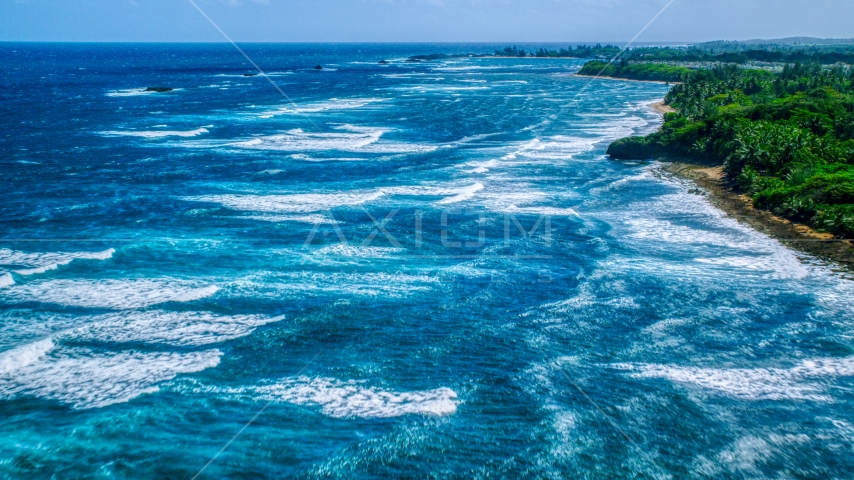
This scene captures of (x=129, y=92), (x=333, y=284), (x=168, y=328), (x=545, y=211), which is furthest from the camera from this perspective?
(x=129, y=92)

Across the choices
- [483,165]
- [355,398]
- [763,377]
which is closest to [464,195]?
[483,165]

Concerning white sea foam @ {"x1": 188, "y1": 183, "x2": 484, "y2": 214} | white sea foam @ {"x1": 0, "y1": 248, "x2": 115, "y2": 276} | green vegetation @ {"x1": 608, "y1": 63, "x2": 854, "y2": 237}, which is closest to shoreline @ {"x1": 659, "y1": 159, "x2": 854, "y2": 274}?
green vegetation @ {"x1": 608, "y1": 63, "x2": 854, "y2": 237}

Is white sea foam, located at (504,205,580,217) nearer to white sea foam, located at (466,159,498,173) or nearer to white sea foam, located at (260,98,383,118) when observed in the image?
white sea foam, located at (466,159,498,173)

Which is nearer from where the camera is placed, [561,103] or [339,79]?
[561,103]

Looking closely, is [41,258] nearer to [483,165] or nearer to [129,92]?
[483,165]

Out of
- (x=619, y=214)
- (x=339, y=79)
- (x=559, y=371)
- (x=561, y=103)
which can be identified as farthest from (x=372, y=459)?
(x=339, y=79)

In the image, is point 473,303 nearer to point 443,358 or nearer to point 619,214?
point 443,358

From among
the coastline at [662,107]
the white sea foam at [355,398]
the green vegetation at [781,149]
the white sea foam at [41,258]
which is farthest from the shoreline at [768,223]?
the coastline at [662,107]
